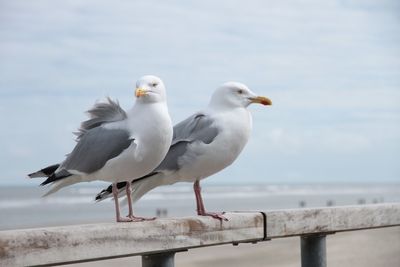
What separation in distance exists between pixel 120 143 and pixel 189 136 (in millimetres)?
792

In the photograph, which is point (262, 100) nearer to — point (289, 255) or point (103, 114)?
point (103, 114)

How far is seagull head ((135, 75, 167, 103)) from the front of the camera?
11.9ft

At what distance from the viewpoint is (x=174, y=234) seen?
9.91ft

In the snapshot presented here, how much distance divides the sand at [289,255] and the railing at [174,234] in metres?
7.43

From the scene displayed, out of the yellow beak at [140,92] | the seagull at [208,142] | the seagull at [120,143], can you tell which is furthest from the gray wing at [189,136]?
the yellow beak at [140,92]

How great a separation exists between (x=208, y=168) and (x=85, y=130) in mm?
767

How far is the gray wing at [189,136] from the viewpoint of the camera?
4238mm

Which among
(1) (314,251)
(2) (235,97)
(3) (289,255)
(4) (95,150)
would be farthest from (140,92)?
(3) (289,255)

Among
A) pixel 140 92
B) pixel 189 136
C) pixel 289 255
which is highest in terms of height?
pixel 140 92

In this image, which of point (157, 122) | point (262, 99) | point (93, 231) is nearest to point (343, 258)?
point (262, 99)

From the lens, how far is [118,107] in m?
3.83

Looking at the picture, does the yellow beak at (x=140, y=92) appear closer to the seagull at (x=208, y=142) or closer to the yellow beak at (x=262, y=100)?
the seagull at (x=208, y=142)

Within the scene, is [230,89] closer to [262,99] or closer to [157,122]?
[262,99]

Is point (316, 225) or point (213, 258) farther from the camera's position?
point (213, 258)
